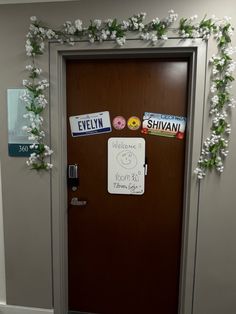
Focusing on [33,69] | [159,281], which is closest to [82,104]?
[33,69]

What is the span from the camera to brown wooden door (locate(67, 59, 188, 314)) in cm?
169

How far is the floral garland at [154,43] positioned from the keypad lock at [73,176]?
0.26 meters

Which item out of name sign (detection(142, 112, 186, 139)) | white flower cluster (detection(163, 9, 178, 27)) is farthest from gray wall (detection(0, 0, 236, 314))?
name sign (detection(142, 112, 186, 139))

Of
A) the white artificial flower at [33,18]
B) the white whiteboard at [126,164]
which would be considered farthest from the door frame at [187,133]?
the white whiteboard at [126,164]

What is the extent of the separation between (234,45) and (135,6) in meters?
0.68

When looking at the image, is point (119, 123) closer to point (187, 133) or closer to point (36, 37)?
point (187, 133)

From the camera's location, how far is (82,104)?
5.73 feet

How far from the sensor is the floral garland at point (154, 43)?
144cm

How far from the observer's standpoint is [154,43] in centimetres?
149

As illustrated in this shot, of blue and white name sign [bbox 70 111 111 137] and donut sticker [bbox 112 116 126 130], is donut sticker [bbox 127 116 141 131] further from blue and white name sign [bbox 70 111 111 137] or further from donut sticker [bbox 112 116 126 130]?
blue and white name sign [bbox 70 111 111 137]

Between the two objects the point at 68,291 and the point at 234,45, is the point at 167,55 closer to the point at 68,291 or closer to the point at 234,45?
the point at 234,45

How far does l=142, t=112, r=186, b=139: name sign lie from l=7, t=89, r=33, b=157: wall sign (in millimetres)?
862

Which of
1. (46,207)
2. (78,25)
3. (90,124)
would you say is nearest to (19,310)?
(46,207)

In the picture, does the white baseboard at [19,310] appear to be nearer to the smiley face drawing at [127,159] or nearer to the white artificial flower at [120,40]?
the smiley face drawing at [127,159]
